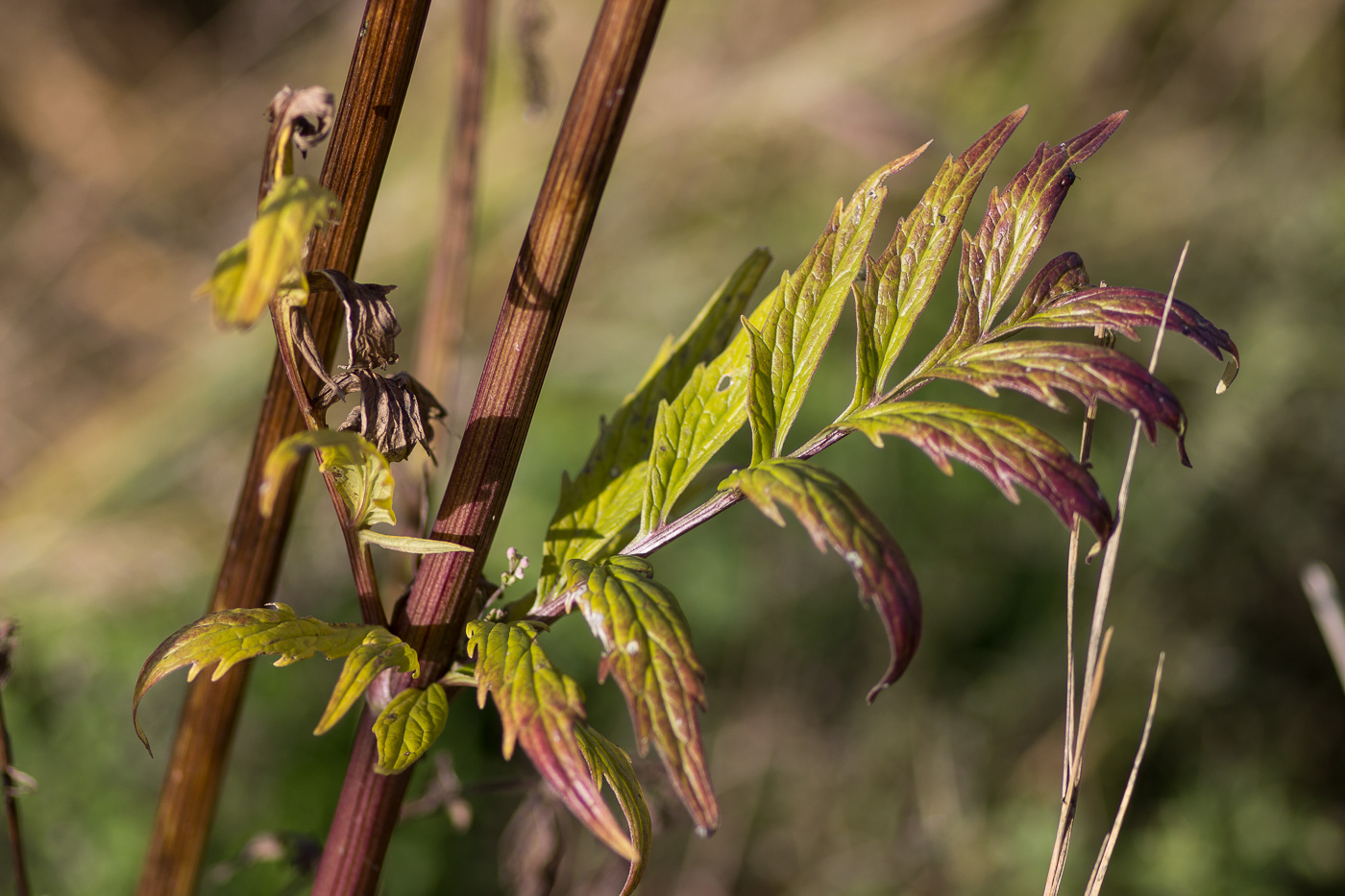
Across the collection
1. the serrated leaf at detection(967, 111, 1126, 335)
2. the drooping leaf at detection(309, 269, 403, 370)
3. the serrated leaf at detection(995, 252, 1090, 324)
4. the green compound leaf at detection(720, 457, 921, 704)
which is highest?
the serrated leaf at detection(967, 111, 1126, 335)

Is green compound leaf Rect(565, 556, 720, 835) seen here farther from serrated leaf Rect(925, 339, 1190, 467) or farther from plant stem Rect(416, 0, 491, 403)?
plant stem Rect(416, 0, 491, 403)

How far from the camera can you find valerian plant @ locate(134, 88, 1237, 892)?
0.59 m

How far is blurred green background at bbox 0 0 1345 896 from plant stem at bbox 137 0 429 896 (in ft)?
0.98

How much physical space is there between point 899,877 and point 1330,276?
202cm

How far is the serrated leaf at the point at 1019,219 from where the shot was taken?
0.73 meters

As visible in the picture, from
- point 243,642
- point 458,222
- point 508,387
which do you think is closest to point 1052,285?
point 508,387

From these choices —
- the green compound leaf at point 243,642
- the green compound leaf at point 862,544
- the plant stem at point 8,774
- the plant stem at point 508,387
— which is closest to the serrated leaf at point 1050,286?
the green compound leaf at point 862,544

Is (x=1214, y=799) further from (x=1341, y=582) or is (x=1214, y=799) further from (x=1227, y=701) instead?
(x=1341, y=582)

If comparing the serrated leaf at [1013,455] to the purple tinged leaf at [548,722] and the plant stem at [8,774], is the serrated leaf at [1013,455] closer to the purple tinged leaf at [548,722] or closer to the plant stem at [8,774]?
the purple tinged leaf at [548,722]

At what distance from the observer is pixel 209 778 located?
3.07 ft

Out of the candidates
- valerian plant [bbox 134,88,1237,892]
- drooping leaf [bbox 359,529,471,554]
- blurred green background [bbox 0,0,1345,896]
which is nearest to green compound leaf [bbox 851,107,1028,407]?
valerian plant [bbox 134,88,1237,892]

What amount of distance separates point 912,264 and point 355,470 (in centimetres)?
48

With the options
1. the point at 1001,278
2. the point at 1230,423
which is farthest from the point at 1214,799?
the point at 1001,278

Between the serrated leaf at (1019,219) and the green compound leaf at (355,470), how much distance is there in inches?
19.5
